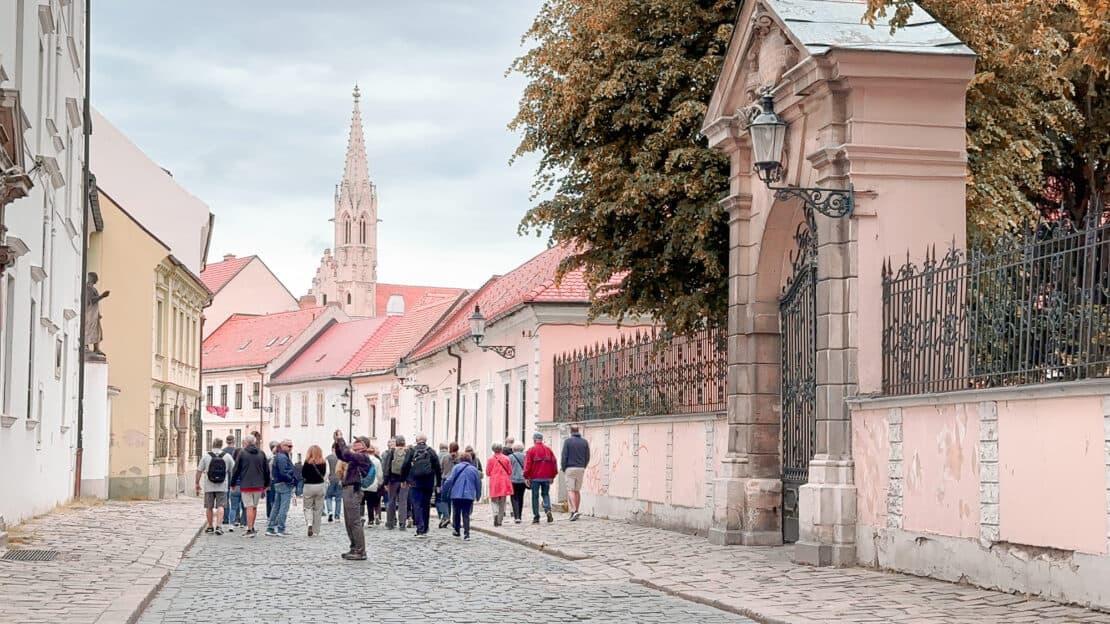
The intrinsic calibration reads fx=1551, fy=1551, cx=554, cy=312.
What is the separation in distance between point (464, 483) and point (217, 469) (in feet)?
12.3

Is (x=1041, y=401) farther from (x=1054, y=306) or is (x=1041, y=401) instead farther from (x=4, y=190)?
(x=4, y=190)

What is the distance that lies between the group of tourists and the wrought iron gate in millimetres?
5516

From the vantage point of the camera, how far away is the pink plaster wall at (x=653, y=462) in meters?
22.8

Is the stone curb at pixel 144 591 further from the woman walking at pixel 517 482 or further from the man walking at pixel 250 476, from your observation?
the woman walking at pixel 517 482

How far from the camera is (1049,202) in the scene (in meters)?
26.0

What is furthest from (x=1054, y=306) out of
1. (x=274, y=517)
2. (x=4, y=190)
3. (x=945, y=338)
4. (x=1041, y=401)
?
(x=274, y=517)

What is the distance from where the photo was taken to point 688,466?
2155 centimetres

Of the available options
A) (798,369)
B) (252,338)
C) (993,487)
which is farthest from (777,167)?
(252,338)

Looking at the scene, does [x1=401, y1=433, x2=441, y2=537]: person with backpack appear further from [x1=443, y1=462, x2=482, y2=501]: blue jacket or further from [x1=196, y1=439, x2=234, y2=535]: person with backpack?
[x1=196, y1=439, x2=234, y2=535]: person with backpack

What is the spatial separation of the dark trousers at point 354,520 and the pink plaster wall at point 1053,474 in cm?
812

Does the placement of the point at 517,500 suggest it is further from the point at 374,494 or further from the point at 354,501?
the point at 354,501

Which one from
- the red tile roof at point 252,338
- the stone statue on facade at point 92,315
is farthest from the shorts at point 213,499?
the red tile roof at point 252,338

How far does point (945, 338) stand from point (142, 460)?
29915 millimetres

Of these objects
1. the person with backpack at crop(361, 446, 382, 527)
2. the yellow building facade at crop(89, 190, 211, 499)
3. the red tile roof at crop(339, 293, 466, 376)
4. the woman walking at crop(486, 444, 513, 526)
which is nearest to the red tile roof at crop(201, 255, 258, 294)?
the red tile roof at crop(339, 293, 466, 376)
